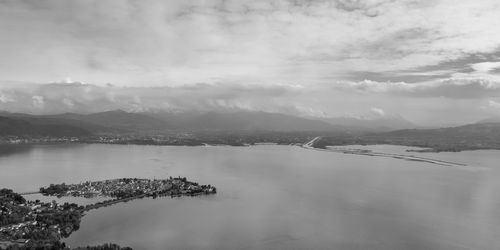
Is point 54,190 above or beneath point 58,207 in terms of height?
above

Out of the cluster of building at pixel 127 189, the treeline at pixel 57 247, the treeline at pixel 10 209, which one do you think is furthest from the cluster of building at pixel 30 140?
the treeline at pixel 57 247

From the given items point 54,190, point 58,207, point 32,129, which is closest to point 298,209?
A: point 58,207

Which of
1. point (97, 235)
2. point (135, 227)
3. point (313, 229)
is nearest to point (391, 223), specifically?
point (313, 229)

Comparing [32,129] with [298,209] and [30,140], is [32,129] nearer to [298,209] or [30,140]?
[30,140]

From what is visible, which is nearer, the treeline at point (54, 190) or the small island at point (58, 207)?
the small island at point (58, 207)

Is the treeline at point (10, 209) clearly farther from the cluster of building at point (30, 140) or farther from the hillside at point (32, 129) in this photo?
the hillside at point (32, 129)

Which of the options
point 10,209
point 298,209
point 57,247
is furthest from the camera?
point 298,209
